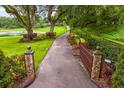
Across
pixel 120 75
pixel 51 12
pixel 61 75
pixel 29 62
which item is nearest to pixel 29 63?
pixel 29 62

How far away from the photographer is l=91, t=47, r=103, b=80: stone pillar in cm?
558

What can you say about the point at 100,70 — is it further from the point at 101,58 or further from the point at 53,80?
the point at 53,80

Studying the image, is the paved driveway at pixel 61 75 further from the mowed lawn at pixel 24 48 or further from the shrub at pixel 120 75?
the shrub at pixel 120 75

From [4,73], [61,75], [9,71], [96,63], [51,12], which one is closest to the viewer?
[4,73]

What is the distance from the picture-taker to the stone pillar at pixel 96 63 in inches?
220

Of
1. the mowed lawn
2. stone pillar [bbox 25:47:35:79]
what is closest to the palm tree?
the mowed lawn

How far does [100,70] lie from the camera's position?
575cm

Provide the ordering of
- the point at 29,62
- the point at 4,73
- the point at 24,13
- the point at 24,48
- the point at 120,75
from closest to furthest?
the point at 120,75 → the point at 4,73 → the point at 29,62 → the point at 24,48 → the point at 24,13

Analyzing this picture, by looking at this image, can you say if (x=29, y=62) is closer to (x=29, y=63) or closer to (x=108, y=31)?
(x=29, y=63)

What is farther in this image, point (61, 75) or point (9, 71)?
point (61, 75)

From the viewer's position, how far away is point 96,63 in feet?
18.5

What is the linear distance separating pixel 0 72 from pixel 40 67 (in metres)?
2.73

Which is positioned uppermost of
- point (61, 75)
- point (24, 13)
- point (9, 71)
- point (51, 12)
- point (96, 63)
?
point (51, 12)
